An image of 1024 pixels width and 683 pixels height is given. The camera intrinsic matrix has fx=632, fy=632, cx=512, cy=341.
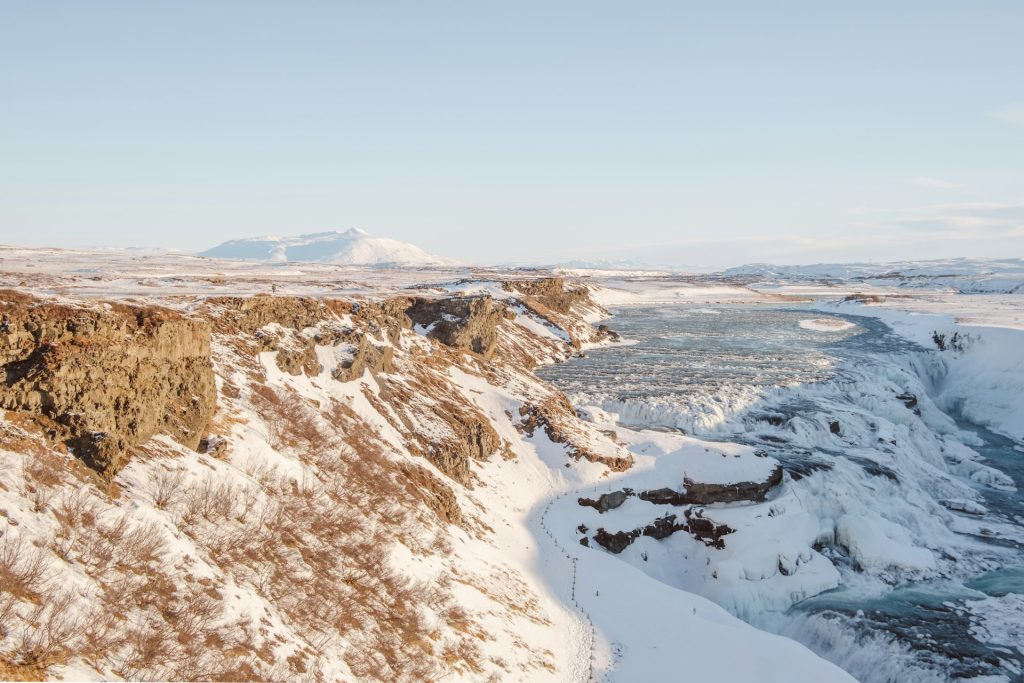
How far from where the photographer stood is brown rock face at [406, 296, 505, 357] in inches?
1773

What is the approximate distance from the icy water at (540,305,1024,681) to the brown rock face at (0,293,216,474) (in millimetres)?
23916

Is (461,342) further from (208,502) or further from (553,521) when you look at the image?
(208,502)

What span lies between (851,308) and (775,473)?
9845cm

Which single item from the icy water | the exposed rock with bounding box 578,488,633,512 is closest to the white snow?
the icy water

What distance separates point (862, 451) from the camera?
40625 mm

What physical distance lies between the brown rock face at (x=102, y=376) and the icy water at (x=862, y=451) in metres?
23.9

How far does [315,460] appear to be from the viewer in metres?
22.5

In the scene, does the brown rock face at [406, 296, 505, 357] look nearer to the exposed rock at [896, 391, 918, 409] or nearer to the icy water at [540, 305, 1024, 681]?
the icy water at [540, 305, 1024, 681]

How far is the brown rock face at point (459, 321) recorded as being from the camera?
45031mm

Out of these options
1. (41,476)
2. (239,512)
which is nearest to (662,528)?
(239,512)

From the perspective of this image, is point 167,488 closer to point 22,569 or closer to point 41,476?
point 41,476

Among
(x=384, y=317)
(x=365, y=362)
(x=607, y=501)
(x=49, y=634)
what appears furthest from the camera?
(x=384, y=317)

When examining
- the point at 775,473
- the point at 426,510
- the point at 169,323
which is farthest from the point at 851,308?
the point at 169,323

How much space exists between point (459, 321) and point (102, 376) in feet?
100
